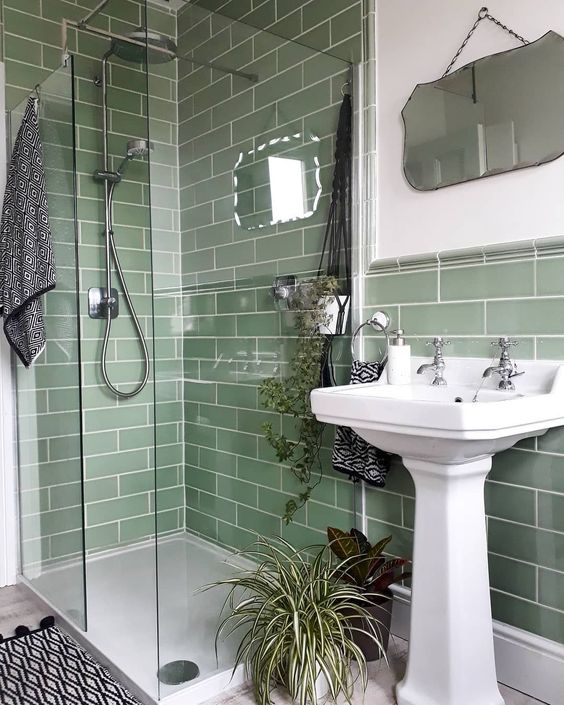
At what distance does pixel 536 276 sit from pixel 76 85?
1656 millimetres

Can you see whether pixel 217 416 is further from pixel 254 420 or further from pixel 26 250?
pixel 26 250

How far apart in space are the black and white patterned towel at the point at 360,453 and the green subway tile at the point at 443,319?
0.64 ft

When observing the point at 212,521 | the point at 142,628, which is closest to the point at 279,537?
the point at 212,521

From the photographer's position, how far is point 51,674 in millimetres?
2074

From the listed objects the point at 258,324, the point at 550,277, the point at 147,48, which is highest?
the point at 147,48

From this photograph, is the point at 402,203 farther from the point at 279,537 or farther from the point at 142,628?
the point at 142,628

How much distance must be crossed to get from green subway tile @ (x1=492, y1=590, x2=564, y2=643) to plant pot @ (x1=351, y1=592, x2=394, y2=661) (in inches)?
13.6

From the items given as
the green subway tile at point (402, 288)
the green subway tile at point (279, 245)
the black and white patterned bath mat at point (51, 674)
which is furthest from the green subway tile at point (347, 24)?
the black and white patterned bath mat at point (51, 674)

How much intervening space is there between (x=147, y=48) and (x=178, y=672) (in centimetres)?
181

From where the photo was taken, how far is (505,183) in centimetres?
195

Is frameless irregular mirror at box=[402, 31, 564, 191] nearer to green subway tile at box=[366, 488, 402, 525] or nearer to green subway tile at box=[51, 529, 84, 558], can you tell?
green subway tile at box=[366, 488, 402, 525]

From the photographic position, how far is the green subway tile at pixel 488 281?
1.92 meters

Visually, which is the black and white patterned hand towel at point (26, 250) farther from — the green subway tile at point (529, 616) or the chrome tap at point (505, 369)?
the green subway tile at point (529, 616)

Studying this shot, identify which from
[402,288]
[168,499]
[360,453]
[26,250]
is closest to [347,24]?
[402,288]
